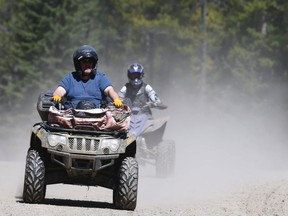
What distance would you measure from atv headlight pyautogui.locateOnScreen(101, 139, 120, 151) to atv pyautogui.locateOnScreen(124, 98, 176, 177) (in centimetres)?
781

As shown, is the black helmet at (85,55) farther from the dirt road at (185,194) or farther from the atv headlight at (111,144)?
the dirt road at (185,194)

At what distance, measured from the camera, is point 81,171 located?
1399 cm

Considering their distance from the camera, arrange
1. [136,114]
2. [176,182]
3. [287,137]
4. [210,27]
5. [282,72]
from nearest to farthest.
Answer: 1. [176,182]
2. [136,114]
3. [287,137]
4. [282,72]
5. [210,27]

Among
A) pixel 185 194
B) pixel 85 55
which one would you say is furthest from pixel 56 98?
pixel 185 194

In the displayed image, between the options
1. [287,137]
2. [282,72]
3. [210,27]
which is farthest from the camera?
[210,27]

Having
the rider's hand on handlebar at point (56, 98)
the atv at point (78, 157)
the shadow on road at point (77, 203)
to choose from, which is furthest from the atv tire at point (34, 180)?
the rider's hand on handlebar at point (56, 98)

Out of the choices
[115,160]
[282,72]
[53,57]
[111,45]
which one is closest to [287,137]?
[282,72]

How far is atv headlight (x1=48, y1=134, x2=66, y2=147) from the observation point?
13750 mm

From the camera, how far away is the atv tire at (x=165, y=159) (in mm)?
21719

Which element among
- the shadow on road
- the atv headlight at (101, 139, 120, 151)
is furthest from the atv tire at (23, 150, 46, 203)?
the atv headlight at (101, 139, 120, 151)

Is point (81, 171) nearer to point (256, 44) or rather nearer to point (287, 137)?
point (287, 137)

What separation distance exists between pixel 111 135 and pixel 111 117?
242 mm

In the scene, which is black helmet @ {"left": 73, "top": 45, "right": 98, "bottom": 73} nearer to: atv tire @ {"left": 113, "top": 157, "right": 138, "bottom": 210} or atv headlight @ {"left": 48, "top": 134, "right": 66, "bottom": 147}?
atv headlight @ {"left": 48, "top": 134, "right": 66, "bottom": 147}

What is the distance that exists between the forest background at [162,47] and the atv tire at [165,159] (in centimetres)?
3960
